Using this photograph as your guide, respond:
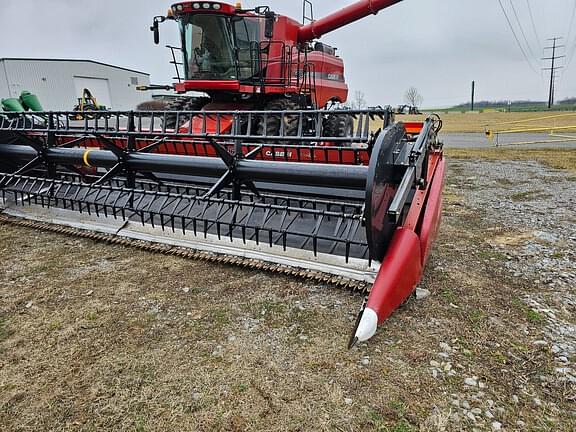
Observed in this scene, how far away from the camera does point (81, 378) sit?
2004mm

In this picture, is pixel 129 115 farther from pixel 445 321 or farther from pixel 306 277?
pixel 445 321

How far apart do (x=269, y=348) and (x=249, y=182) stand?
1623 millimetres

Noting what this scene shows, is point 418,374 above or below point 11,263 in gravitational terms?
below

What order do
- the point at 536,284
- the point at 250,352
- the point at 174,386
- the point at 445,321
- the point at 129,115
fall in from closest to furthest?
the point at 174,386 → the point at 250,352 → the point at 445,321 → the point at 536,284 → the point at 129,115

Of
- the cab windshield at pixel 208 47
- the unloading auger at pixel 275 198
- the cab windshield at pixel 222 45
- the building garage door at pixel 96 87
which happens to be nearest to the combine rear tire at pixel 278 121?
the cab windshield at pixel 222 45

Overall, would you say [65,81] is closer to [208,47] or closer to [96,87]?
[96,87]

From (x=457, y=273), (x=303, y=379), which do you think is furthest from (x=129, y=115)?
(x=457, y=273)

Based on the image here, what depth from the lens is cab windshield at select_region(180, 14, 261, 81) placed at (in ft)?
18.9

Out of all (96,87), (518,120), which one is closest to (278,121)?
(518,120)

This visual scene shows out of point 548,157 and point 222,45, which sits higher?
point 222,45

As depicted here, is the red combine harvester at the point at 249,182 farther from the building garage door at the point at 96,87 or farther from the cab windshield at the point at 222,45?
the building garage door at the point at 96,87

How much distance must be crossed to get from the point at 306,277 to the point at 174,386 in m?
1.21

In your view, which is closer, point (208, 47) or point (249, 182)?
point (249, 182)

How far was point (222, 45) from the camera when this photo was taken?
5.84 meters
